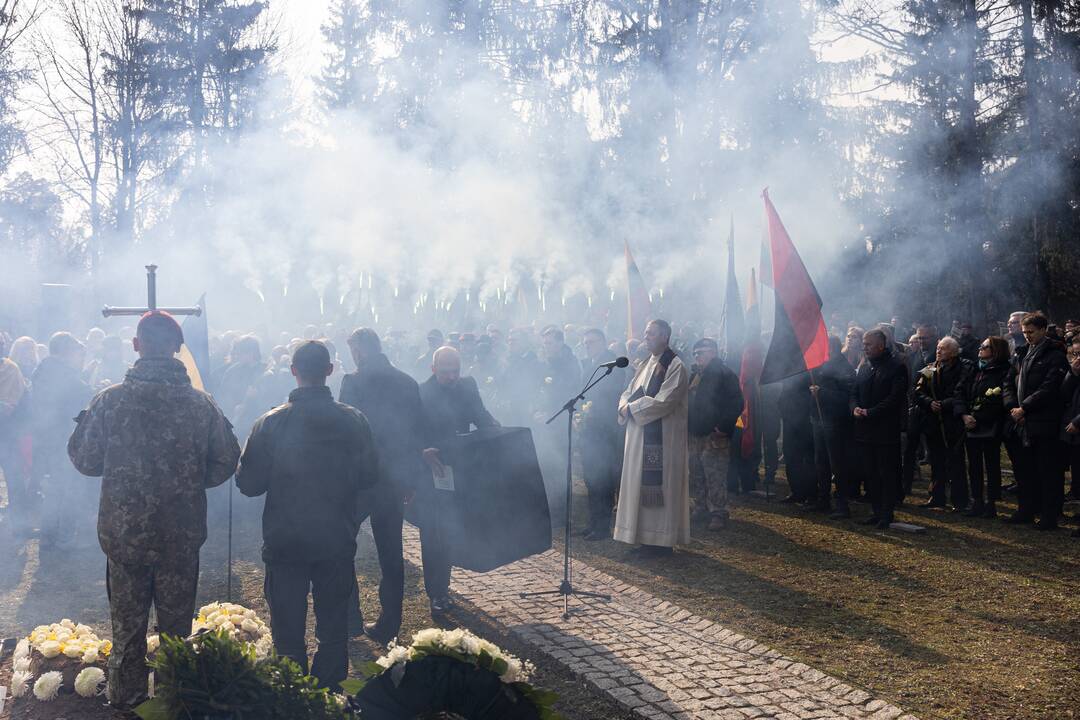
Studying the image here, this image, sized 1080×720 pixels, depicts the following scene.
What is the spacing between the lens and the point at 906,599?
23.7 feet

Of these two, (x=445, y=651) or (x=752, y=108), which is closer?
(x=445, y=651)

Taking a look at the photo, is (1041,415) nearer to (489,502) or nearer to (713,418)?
(713,418)

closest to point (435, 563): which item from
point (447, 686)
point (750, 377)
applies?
point (447, 686)

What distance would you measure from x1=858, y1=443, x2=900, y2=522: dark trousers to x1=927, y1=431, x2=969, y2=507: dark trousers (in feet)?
3.65

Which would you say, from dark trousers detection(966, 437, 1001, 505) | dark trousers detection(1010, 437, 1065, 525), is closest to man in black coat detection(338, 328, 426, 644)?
dark trousers detection(1010, 437, 1065, 525)

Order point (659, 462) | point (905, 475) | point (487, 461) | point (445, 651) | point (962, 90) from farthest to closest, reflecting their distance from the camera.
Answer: point (962, 90)
point (905, 475)
point (659, 462)
point (487, 461)
point (445, 651)

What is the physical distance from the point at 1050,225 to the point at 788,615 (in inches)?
714

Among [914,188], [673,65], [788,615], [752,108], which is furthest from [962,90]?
[788,615]

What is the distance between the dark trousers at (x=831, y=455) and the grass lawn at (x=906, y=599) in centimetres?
36

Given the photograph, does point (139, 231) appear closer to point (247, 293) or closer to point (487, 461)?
point (247, 293)

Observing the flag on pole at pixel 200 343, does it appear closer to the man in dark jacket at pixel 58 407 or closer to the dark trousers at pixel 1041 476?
the man in dark jacket at pixel 58 407

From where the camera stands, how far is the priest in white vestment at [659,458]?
27.6 ft

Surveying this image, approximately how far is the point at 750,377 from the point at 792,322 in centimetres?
160

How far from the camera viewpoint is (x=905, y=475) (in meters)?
11.9
